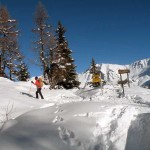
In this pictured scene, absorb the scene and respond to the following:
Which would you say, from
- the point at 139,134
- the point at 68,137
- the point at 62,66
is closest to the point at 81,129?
the point at 68,137

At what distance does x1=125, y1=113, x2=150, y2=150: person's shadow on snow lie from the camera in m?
5.74

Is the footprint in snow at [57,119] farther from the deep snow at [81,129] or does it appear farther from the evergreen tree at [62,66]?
the evergreen tree at [62,66]

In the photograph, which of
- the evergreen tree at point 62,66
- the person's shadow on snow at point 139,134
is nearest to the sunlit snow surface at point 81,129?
the person's shadow on snow at point 139,134

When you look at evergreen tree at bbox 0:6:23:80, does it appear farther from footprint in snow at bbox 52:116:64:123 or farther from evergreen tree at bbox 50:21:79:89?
footprint in snow at bbox 52:116:64:123

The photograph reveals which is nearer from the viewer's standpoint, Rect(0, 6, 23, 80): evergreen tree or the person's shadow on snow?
the person's shadow on snow

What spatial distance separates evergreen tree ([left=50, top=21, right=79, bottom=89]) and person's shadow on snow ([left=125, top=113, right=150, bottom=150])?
25676 mm

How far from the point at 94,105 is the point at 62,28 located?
119 feet

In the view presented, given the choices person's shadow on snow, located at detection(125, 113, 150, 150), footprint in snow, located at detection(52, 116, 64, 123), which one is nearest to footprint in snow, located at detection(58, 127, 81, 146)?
footprint in snow, located at detection(52, 116, 64, 123)

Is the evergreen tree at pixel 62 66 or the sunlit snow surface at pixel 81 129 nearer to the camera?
the sunlit snow surface at pixel 81 129

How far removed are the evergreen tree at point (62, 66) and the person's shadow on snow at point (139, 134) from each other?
84.2ft

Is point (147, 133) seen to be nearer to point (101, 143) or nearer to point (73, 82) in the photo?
point (101, 143)

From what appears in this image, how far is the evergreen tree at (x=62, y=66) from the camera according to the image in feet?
108

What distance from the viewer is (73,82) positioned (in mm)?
40688

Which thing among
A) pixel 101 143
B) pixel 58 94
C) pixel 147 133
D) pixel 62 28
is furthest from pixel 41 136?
pixel 62 28
